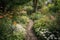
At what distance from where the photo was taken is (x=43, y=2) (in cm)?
2095

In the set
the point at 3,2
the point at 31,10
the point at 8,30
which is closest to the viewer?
the point at 8,30

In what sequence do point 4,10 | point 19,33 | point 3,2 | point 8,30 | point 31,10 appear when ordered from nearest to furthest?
1. point 8,30
2. point 19,33
3. point 3,2
4. point 4,10
5. point 31,10

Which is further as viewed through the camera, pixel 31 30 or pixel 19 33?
pixel 31 30

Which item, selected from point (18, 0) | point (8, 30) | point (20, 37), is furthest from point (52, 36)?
point (18, 0)

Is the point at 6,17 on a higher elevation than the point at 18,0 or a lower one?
lower

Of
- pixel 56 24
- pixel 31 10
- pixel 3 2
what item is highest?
pixel 3 2

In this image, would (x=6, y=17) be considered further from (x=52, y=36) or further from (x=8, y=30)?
(x=52, y=36)

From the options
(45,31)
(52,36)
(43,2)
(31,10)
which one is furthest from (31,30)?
(43,2)

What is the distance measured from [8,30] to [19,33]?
1094 millimetres

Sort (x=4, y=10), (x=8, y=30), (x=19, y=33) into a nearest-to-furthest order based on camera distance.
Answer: (x=8, y=30)
(x=19, y=33)
(x=4, y=10)

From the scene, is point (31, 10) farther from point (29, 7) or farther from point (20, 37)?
point (20, 37)

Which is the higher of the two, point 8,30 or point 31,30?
point 8,30

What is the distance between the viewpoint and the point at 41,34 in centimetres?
901

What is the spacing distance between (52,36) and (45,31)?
0.79 m
